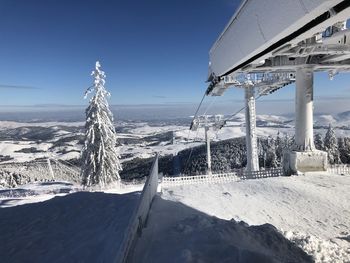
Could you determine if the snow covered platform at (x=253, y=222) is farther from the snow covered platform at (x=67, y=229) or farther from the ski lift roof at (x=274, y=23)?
the ski lift roof at (x=274, y=23)

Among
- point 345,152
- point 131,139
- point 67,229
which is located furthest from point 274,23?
point 131,139

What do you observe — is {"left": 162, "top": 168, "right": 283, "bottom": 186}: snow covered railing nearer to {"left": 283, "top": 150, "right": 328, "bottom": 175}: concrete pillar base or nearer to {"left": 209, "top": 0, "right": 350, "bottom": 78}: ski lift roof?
{"left": 283, "top": 150, "right": 328, "bottom": 175}: concrete pillar base

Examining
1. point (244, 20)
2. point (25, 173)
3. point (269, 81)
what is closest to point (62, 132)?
point (25, 173)

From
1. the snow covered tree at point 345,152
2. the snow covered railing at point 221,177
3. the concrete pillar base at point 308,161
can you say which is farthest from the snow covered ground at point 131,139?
the concrete pillar base at point 308,161

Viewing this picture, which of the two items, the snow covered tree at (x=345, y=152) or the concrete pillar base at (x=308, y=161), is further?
the snow covered tree at (x=345, y=152)

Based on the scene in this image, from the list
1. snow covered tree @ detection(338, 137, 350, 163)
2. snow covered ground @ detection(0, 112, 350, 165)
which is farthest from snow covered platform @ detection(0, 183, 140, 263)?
snow covered ground @ detection(0, 112, 350, 165)

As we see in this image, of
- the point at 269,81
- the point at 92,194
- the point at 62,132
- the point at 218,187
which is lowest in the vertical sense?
the point at 62,132

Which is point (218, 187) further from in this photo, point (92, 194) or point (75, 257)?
point (75, 257)
